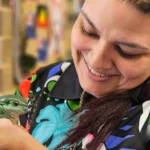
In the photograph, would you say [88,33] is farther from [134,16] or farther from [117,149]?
[117,149]

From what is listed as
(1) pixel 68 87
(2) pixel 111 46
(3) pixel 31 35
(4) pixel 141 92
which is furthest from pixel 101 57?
(3) pixel 31 35

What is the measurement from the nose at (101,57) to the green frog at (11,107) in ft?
0.54

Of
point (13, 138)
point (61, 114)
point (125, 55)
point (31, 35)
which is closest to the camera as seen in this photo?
point (13, 138)

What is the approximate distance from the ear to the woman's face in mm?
17

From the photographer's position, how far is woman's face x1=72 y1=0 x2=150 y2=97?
A: 0.61 meters

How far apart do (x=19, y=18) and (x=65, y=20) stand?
315 millimetres

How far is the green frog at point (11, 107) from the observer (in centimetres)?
58

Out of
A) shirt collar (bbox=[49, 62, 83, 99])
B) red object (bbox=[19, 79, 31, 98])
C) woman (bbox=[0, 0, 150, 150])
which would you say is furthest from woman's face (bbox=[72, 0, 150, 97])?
red object (bbox=[19, 79, 31, 98])

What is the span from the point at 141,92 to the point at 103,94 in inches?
3.2

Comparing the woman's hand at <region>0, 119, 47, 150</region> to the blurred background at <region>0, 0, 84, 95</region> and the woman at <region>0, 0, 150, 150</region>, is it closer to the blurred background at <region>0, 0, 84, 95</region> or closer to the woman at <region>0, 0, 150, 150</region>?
the woman at <region>0, 0, 150, 150</region>

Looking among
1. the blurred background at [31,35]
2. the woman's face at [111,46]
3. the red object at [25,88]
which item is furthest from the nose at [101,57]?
the blurred background at [31,35]

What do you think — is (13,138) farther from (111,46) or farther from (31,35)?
(31,35)

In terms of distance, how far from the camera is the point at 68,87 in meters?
0.86

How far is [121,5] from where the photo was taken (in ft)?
1.99
